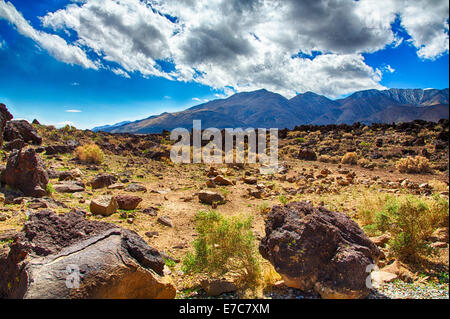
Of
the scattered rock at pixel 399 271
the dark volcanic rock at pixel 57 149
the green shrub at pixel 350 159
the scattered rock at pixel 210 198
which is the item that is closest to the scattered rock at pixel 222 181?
the scattered rock at pixel 210 198

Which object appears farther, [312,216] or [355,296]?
[312,216]

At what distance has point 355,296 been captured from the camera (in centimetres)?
348

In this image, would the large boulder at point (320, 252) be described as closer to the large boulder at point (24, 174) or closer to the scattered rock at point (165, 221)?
the scattered rock at point (165, 221)

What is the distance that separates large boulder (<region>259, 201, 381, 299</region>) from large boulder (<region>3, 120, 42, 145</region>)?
727 inches

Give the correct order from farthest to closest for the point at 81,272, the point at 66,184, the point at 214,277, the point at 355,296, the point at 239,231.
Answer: the point at 66,184 < the point at 239,231 < the point at 214,277 < the point at 355,296 < the point at 81,272

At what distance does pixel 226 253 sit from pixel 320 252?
1733 millimetres

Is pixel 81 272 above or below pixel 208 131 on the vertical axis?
below

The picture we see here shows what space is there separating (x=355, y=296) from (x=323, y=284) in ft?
1.50

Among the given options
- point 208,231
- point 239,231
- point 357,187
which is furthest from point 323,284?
point 357,187

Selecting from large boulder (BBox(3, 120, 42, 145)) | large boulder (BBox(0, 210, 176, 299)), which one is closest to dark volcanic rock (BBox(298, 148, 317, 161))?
large boulder (BBox(0, 210, 176, 299))

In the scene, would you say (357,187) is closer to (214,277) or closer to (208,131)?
(214,277)

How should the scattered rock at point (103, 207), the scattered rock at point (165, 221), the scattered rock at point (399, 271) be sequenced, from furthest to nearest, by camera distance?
1. the scattered rock at point (165, 221)
2. the scattered rock at point (103, 207)
3. the scattered rock at point (399, 271)

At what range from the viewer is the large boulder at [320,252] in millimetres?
3533

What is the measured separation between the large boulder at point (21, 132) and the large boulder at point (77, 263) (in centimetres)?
1620
